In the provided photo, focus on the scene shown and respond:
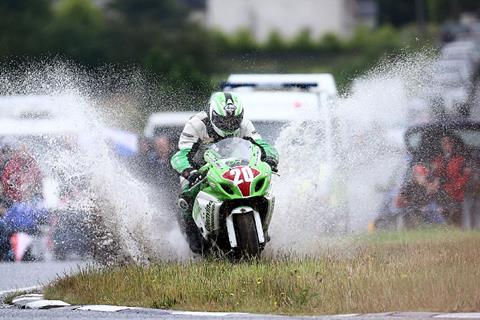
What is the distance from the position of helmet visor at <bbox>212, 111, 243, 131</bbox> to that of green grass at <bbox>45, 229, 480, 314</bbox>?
182 cm

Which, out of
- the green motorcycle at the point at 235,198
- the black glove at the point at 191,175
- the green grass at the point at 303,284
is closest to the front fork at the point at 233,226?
the green motorcycle at the point at 235,198

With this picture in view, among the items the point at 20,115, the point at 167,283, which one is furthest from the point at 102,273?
the point at 20,115

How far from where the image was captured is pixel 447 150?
70.4 ft

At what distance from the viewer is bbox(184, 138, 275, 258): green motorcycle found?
15.3 meters

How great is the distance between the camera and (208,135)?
54.5 ft

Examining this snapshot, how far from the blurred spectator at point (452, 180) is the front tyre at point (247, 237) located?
6185 mm

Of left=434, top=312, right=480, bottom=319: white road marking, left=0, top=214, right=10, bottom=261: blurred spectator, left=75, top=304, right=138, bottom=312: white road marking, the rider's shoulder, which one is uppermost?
the rider's shoulder

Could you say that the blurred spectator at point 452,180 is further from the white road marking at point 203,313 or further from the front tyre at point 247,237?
the white road marking at point 203,313

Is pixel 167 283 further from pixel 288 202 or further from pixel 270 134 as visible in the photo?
pixel 270 134

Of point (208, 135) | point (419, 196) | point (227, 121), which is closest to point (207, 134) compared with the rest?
point (208, 135)

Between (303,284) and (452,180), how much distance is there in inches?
341

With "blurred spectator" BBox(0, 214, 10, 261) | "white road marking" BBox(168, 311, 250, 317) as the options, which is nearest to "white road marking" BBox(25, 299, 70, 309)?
"white road marking" BBox(168, 311, 250, 317)

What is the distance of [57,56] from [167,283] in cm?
2433

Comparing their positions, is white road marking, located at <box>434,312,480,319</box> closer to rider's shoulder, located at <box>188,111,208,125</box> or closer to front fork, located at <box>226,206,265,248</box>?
front fork, located at <box>226,206,265,248</box>
